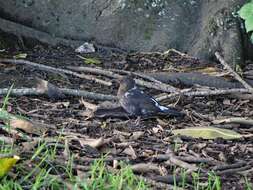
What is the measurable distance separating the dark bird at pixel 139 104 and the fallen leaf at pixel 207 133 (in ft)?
1.16

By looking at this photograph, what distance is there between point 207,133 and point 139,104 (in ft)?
2.19

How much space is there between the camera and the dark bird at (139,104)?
4.74 m

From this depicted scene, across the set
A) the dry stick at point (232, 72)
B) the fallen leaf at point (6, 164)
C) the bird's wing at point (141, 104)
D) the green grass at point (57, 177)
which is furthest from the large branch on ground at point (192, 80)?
the fallen leaf at point (6, 164)

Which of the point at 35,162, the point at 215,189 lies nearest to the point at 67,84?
the point at 35,162

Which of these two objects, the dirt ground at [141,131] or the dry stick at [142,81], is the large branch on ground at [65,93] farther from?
the dry stick at [142,81]

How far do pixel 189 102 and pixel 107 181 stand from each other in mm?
2017

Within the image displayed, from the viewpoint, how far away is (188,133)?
4.37m

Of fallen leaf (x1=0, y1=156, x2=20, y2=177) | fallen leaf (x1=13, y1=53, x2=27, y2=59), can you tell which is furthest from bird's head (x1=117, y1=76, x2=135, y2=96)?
fallen leaf (x1=0, y1=156, x2=20, y2=177)

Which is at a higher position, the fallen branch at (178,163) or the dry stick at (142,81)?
the dry stick at (142,81)

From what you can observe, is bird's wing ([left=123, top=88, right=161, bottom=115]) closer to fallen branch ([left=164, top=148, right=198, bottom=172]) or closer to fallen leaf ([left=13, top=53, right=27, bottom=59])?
fallen branch ([left=164, top=148, right=198, bottom=172])

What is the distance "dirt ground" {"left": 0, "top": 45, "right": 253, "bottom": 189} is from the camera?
12.3 ft

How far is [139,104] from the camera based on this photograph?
481cm

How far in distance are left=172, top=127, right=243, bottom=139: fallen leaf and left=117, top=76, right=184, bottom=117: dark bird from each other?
0.35 m

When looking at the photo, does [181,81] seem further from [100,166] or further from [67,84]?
[100,166]
